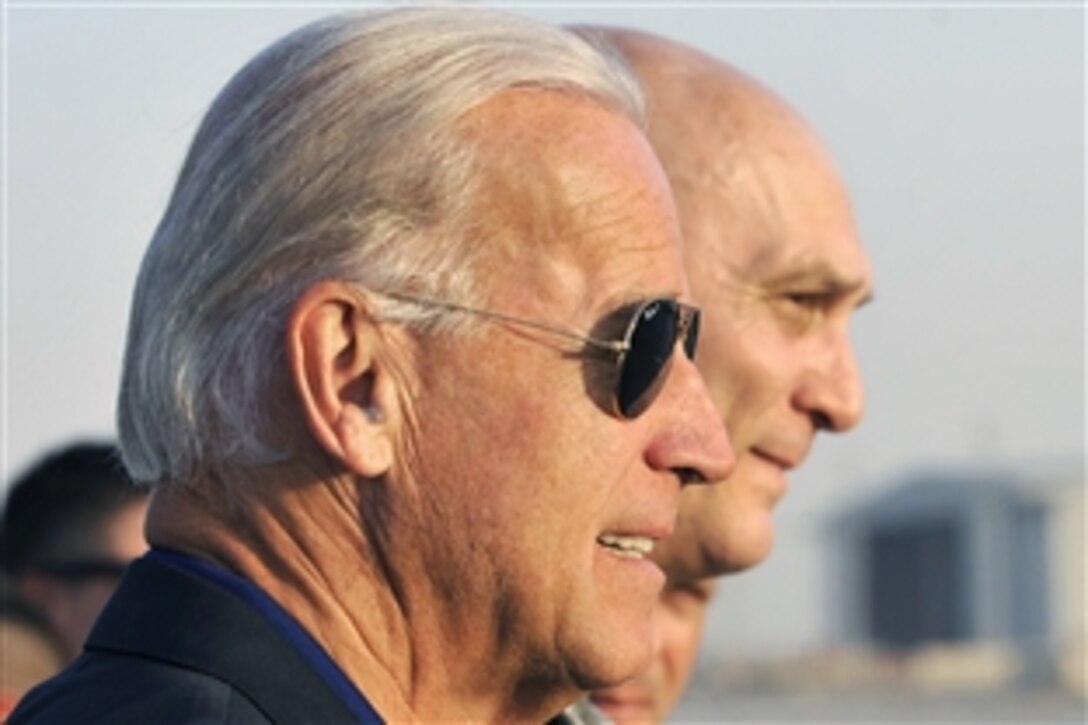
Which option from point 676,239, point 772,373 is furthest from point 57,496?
point 676,239

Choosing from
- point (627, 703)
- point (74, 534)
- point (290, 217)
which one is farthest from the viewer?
point (74, 534)

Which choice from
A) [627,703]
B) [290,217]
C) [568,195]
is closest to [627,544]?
[568,195]

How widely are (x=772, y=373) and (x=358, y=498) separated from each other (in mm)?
1545

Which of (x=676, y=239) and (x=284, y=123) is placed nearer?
(x=284, y=123)

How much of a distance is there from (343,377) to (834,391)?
5.50 feet

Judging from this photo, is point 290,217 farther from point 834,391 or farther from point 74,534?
point 74,534

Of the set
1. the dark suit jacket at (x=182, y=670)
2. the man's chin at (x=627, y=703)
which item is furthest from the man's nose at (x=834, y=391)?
the dark suit jacket at (x=182, y=670)

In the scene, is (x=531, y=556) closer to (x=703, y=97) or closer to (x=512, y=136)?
(x=512, y=136)

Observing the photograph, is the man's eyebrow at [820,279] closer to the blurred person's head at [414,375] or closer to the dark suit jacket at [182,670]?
the blurred person's head at [414,375]

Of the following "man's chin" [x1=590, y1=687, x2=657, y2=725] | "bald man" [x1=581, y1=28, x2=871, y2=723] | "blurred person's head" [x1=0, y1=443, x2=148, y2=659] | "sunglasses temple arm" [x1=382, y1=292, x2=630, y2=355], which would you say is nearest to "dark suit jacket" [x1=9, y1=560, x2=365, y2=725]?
"sunglasses temple arm" [x1=382, y1=292, x2=630, y2=355]

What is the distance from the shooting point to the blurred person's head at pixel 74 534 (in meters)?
6.19

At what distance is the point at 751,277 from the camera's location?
14.3 feet

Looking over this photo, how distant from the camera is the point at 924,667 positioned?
6425 cm

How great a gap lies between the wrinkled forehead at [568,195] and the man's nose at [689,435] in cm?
10
